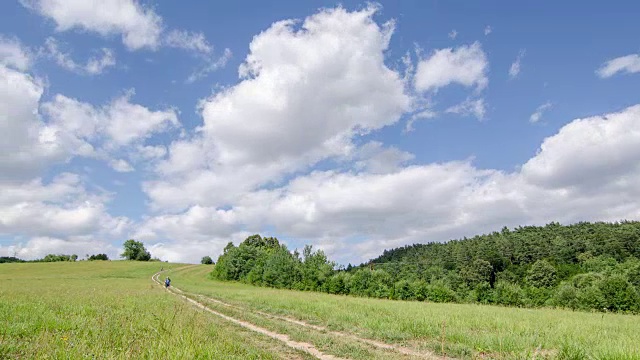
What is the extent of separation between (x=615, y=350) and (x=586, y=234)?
149 meters

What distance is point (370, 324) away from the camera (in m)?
16.1

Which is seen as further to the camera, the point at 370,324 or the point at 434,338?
the point at 370,324

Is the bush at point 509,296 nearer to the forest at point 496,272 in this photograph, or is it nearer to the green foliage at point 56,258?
the forest at point 496,272

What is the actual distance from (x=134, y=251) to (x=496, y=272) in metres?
147

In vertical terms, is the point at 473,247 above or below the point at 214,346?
above

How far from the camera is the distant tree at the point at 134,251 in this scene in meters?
171

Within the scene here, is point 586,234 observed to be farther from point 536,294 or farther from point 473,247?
point 536,294

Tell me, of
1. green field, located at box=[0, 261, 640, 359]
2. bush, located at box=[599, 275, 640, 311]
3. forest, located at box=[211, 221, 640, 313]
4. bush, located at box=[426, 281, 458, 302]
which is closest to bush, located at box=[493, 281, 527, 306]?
forest, located at box=[211, 221, 640, 313]

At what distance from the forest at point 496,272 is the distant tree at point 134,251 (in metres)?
55.7

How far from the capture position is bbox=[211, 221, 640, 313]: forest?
198ft

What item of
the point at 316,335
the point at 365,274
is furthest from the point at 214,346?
the point at 365,274

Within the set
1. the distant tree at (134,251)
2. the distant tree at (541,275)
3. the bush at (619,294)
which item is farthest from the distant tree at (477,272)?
the distant tree at (134,251)

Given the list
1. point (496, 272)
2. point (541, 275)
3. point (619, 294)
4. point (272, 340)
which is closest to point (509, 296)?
point (619, 294)

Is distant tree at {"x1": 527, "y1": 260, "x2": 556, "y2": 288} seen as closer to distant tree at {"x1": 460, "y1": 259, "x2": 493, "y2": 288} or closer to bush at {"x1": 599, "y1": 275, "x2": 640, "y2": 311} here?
distant tree at {"x1": 460, "y1": 259, "x2": 493, "y2": 288}
